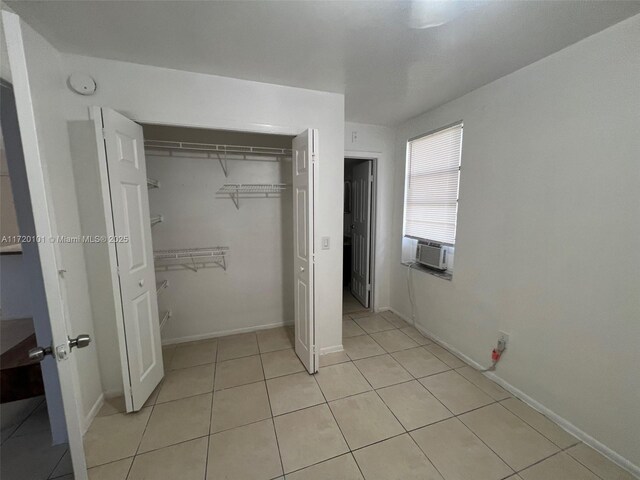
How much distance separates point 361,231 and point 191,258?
2.18m

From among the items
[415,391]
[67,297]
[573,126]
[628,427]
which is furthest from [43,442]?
[573,126]

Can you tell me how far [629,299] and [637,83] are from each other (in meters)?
1.14

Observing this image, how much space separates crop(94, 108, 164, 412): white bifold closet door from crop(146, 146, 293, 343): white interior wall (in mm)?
681

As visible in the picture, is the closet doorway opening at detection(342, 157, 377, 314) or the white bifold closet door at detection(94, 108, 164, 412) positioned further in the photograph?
the closet doorway opening at detection(342, 157, 377, 314)

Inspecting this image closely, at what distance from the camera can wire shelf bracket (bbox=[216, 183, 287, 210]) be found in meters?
2.69

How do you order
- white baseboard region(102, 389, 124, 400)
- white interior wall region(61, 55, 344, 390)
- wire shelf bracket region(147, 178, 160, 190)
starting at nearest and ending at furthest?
white interior wall region(61, 55, 344, 390) → white baseboard region(102, 389, 124, 400) → wire shelf bracket region(147, 178, 160, 190)

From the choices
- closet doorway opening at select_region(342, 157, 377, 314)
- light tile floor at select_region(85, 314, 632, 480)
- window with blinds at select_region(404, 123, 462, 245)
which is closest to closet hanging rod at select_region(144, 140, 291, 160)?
closet doorway opening at select_region(342, 157, 377, 314)

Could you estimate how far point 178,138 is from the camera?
254cm

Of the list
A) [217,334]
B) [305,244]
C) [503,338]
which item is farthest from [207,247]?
[503,338]

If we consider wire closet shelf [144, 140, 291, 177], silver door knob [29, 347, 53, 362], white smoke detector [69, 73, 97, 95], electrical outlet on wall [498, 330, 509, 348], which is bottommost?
electrical outlet on wall [498, 330, 509, 348]

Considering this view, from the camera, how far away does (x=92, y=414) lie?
1.75 m

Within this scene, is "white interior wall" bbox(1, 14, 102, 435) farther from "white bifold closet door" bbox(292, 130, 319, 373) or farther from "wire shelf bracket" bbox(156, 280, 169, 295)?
"white bifold closet door" bbox(292, 130, 319, 373)

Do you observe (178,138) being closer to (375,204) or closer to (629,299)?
(375,204)

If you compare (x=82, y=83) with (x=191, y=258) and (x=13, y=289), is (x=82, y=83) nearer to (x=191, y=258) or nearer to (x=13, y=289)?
(x=13, y=289)
